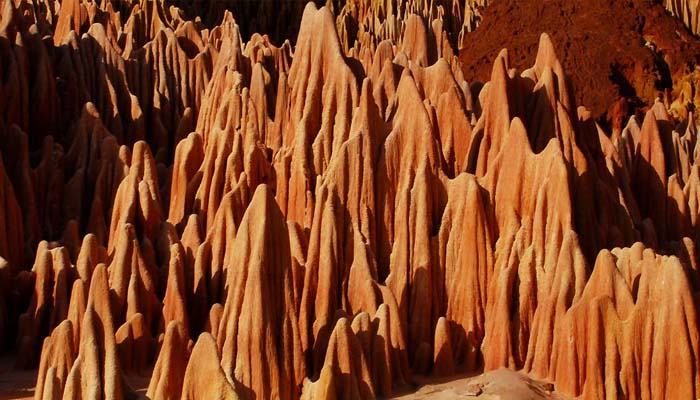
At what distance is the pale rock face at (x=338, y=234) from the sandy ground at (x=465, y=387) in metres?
0.23

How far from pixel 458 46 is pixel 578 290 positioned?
20.6m

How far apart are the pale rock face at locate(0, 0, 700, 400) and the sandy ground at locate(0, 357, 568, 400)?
0.23 metres

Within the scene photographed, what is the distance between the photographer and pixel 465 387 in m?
12.7

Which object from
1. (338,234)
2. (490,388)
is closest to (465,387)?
(490,388)

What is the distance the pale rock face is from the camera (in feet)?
41.0

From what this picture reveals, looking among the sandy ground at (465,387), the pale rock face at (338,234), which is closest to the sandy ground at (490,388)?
the sandy ground at (465,387)

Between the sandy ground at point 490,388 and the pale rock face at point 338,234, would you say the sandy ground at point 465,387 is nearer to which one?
the sandy ground at point 490,388

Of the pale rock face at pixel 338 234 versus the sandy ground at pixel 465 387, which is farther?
the pale rock face at pixel 338 234

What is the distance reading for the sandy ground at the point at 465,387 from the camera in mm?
12359

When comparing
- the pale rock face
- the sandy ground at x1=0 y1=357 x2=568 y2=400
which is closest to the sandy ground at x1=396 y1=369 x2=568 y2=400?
the sandy ground at x1=0 y1=357 x2=568 y2=400

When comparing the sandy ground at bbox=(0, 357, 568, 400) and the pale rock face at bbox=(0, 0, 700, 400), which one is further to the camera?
the pale rock face at bbox=(0, 0, 700, 400)

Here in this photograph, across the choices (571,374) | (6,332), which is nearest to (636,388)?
(571,374)

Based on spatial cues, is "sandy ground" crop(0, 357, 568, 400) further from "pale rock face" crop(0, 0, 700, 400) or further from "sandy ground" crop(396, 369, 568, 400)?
"pale rock face" crop(0, 0, 700, 400)

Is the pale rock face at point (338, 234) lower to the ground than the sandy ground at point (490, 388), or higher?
higher
